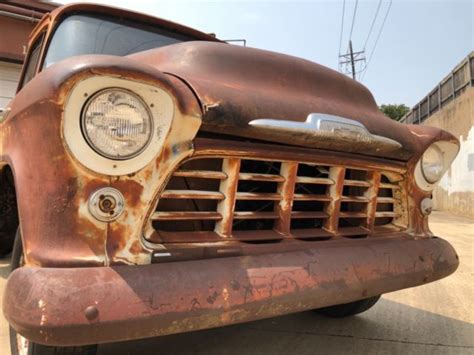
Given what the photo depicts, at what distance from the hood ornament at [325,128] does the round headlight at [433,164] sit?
1.79 feet

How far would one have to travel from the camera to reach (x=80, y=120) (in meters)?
1.49

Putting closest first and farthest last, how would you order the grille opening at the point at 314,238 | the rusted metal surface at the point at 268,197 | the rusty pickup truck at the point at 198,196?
the rusty pickup truck at the point at 198,196 → the rusted metal surface at the point at 268,197 → the grille opening at the point at 314,238

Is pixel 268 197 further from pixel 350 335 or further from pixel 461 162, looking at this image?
pixel 461 162

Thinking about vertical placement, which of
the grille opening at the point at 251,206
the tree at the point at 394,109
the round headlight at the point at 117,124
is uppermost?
the tree at the point at 394,109

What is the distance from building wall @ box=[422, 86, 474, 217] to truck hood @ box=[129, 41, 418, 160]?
11.1 m

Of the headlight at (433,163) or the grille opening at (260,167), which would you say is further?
the headlight at (433,163)

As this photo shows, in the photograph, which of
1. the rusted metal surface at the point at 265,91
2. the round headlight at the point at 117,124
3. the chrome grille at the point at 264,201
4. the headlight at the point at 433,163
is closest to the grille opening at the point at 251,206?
the chrome grille at the point at 264,201

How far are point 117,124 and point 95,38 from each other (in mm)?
1528

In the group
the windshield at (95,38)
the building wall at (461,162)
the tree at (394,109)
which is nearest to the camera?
the windshield at (95,38)

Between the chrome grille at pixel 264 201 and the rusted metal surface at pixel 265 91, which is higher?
the rusted metal surface at pixel 265 91

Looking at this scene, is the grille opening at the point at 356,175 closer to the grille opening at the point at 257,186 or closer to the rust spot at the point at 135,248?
the grille opening at the point at 257,186

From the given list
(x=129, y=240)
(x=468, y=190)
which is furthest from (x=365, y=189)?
(x=468, y=190)

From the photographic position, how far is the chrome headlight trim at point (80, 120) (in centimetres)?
147

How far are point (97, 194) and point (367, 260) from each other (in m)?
1.28
